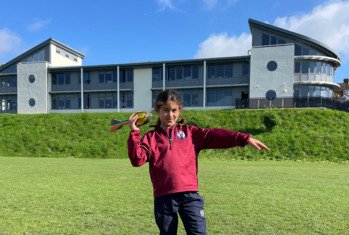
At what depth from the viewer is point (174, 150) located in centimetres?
322

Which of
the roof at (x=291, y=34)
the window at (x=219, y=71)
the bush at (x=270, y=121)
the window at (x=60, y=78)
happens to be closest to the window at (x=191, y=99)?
the window at (x=219, y=71)

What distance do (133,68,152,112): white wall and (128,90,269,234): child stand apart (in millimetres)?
38069

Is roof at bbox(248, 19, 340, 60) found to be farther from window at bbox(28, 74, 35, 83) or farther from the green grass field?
the green grass field

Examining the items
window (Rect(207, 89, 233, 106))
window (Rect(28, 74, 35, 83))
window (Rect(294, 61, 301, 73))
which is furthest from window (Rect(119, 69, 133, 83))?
window (Rect(294, 61, 301, 73))

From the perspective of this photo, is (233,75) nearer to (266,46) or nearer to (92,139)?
(266,46)

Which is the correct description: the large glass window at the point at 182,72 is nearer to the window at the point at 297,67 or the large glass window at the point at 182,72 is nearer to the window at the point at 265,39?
the window at the point at 265,39

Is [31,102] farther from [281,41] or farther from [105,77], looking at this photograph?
[281,41]

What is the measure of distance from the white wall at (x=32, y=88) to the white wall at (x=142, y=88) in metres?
12.1

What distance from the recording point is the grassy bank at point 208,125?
19938 mm

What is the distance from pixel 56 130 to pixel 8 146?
3.78m

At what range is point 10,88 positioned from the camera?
4712cm

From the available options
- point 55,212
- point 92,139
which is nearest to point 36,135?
point 92,139

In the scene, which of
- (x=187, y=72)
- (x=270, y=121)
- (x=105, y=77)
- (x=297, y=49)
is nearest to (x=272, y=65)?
(x=297, y=49)

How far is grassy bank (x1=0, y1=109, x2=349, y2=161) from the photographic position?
19938 mm
